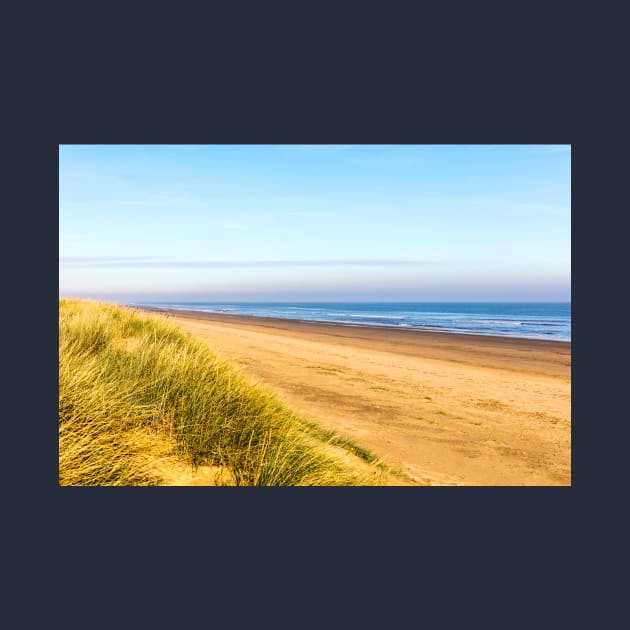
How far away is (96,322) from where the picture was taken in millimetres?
9664

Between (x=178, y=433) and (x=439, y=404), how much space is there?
631cm

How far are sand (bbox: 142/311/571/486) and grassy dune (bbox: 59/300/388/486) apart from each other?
1.05 m

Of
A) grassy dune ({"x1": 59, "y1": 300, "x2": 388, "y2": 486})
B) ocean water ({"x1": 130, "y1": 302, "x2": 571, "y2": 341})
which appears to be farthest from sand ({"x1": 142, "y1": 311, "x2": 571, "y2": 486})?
ocean water ({"x1": 130, "y1": 302, "x2": 571, "y2": 341})

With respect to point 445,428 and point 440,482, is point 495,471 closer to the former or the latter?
point 440,482

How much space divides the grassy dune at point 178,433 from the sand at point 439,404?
1.05 m

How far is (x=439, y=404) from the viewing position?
32.8 ft

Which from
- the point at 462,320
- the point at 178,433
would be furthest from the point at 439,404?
the point at 462,320

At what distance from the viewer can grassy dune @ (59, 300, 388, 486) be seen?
4.30 meters

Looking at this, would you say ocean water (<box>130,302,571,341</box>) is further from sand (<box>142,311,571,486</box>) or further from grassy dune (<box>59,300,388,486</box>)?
grassy dune (<box>59,300,388,486</box>)

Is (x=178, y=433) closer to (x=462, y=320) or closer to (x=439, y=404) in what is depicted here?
(x=439, y=404)

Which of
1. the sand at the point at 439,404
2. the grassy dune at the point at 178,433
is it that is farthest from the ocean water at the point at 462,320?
the grassy dune at the point at 178,433

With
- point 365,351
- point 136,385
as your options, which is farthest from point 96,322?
point 365,351

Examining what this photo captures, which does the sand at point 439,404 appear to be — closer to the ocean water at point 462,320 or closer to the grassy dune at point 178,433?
the grassy dune at point 178,433

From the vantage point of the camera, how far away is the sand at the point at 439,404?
670 cm
